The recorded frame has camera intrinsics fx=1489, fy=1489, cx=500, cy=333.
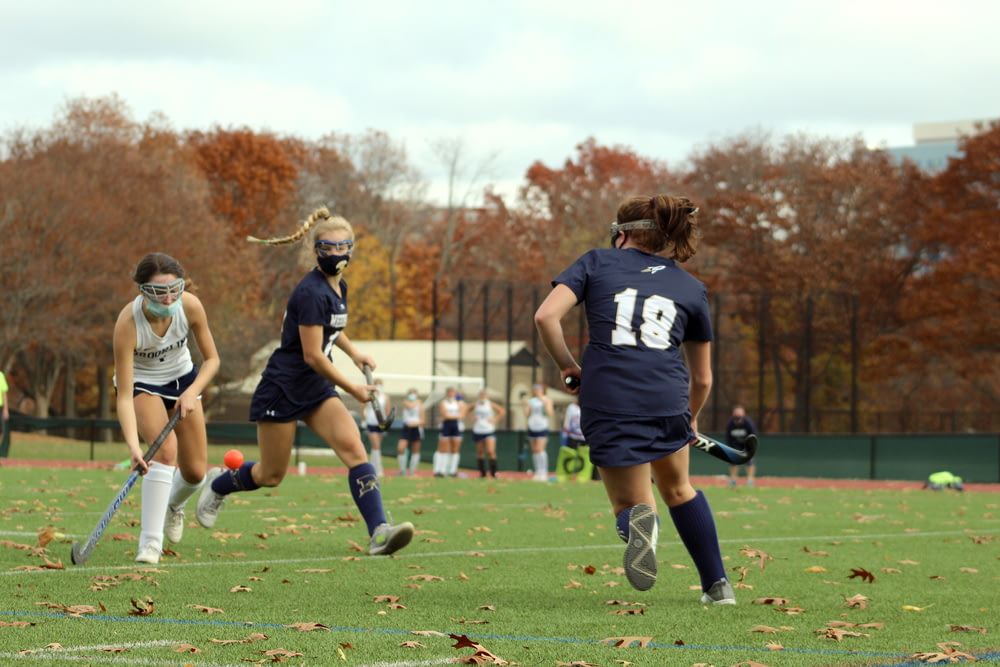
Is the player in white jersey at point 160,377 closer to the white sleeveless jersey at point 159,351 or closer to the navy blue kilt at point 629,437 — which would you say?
the white sleeveless jersey at point 159,351

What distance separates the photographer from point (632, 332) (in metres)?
6.81

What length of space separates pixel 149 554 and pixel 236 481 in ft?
4.06

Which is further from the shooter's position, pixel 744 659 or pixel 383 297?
pixel 383 297

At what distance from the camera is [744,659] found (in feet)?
18.1

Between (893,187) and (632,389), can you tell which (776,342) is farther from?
(632,389)

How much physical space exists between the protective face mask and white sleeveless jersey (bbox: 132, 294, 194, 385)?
0.32ft

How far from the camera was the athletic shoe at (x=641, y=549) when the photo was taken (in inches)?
256

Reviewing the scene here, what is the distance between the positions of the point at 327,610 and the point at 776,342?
1652 inches

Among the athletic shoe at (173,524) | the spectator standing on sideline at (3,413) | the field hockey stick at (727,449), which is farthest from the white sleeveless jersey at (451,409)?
the field hockey stick at (727,449)

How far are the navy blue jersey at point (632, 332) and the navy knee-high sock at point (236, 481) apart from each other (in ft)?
12.0

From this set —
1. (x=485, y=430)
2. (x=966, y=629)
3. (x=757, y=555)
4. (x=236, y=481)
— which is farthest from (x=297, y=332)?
(x=485, y=430)

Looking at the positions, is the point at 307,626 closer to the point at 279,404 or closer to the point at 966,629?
the point at 966,629

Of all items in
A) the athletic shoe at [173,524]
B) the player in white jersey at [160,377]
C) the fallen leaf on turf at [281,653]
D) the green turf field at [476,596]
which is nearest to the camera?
the fallen leaf on turf at [281,653]

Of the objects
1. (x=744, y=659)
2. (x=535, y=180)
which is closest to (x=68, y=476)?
(x=744, y=659)
